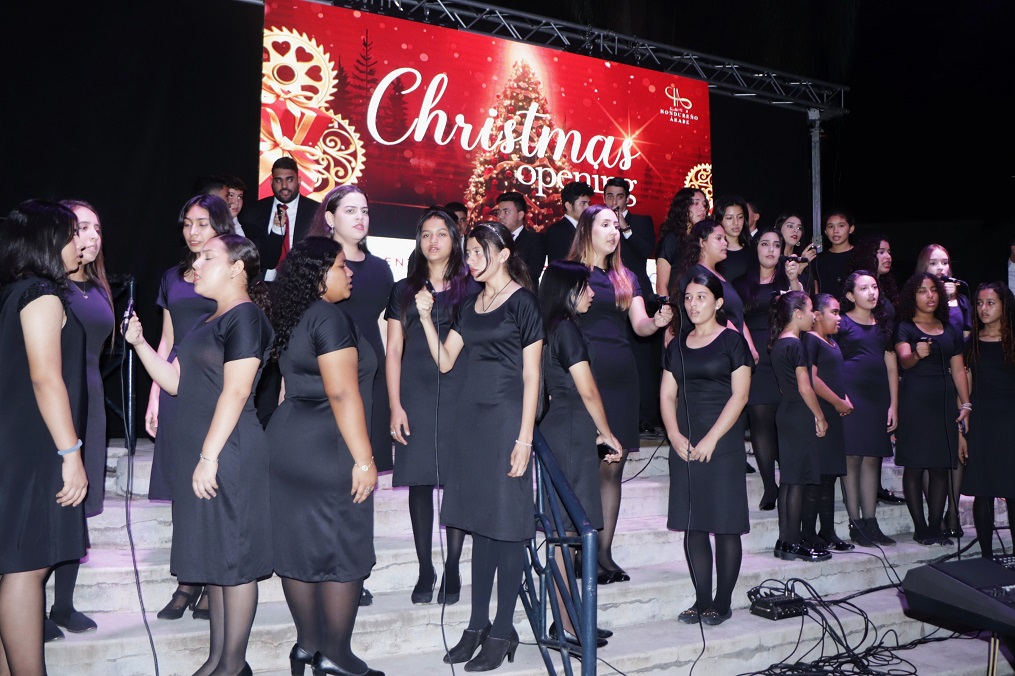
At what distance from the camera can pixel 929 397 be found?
5758 millimetres

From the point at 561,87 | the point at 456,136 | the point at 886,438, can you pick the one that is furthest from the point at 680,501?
the point at 561,87

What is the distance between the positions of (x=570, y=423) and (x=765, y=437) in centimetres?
207

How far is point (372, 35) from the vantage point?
22.7ft

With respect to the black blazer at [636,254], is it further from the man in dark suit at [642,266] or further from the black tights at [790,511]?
the black tights at [790,511]

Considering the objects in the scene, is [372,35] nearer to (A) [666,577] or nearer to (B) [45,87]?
(B) [45,87]

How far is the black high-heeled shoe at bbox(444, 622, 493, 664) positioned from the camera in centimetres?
354

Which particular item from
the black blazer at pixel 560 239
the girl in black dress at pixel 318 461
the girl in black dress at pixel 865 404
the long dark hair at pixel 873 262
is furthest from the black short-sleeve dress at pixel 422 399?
the long dark hair at pixel 873 262

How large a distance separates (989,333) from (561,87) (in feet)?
13.4

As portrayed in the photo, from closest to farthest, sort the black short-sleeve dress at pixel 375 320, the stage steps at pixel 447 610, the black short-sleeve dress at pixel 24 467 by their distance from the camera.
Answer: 1. the black short-sleeve dress at pixel 24 467
2. the stage steps at pixel 447 610
3. the black short-sleeve dress at pixel 375 320

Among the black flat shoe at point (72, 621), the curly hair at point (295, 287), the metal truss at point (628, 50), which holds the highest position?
the metal truss at point (628, 50)

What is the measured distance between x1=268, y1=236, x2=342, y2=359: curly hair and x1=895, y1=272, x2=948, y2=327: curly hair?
4057 mm

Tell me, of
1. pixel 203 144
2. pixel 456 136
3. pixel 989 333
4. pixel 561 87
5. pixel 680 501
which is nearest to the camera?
pixel 680 501

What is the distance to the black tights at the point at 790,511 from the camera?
16.7ft

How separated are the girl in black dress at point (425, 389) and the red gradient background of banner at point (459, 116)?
2855 millimetres
